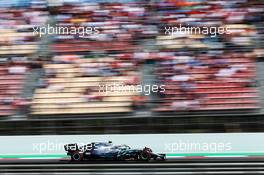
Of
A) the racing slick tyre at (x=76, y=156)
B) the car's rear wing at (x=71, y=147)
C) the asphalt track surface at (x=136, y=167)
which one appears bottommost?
the asphalt track surface at (x=136, y=167)

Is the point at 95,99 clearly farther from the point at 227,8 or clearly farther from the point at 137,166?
the point at 227,8

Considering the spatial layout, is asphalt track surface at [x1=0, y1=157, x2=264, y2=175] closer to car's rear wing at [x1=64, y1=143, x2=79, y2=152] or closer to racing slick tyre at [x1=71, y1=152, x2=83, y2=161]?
racing slick tyre at [x1=71, y1=152, x2=83, y2=161]

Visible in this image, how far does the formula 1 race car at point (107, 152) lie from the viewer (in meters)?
9.13

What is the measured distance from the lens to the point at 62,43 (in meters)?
11.4

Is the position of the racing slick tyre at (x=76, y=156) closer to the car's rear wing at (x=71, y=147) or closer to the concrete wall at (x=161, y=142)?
the car's rear wing at (x=71, y=147)

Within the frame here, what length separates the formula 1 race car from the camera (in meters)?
9.13

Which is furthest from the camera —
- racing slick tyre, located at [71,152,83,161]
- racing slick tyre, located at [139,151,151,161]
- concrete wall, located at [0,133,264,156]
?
racing slick tyre, located at [71,152,83,161]

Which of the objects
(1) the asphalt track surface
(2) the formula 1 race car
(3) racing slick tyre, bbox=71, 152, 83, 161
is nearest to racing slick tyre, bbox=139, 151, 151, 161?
(2) the formula 1 race car

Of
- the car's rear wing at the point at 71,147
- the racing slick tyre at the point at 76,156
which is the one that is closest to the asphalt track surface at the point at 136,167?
the racing slick tyre at the point at 76,156

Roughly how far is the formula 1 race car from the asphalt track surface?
100 millimetres

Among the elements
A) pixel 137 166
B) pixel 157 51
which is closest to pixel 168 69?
pixel 157 51

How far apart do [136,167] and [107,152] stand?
0.60m

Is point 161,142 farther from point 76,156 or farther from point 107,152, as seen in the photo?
point 76,156

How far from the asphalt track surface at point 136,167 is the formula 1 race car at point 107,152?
0.33ft
